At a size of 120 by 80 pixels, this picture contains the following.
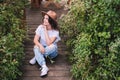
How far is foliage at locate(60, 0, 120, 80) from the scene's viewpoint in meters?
4.39

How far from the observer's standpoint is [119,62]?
4.42 metres

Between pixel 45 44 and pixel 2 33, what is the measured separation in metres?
0.95

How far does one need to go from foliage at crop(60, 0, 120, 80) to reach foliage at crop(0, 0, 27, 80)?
0.94m

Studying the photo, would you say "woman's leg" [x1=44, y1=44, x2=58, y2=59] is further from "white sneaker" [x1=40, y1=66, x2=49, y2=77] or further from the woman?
"white sneaker" [x1=40, y1=66, x2=49, y2=77]

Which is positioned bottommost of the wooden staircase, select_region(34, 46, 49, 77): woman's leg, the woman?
Result: the wooden staircase

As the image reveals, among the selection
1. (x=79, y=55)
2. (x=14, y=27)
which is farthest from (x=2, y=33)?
(x=79, y=55)

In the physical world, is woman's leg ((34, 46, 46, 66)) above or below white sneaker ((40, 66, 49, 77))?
above

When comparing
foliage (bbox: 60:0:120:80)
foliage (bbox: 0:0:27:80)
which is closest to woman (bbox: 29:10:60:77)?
foliage (bbox: 0:0:27:80)

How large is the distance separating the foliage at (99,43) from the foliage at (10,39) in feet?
3.07

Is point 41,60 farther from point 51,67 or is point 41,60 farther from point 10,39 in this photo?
point 10,39

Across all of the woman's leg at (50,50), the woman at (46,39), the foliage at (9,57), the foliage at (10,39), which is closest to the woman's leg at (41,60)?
the woman at (46,39)

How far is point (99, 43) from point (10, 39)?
1346 millimetres

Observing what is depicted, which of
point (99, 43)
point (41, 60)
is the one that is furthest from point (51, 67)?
point (99, 43)

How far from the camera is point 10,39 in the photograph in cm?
476
